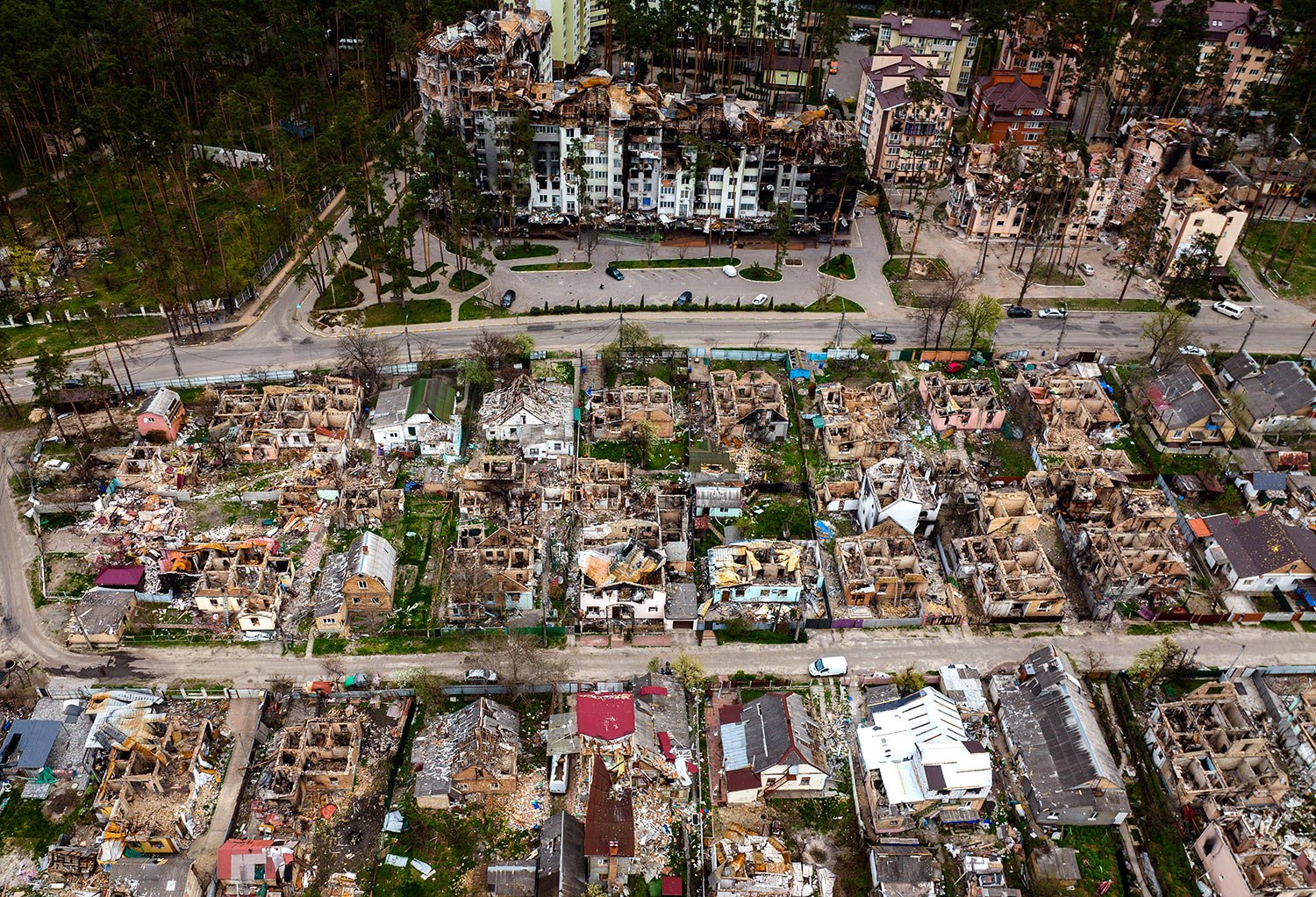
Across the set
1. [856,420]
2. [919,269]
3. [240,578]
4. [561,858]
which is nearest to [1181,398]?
[856,420]

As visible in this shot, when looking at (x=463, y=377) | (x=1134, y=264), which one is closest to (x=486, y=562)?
(x=463, y=377)

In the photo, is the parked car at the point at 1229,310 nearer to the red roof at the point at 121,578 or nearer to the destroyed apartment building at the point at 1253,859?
the destroyed apartment building at the point at 1253,859

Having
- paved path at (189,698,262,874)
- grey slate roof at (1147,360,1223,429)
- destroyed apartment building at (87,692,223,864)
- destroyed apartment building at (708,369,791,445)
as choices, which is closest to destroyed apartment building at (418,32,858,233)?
destroyed apartment building at (708,369,791,445)

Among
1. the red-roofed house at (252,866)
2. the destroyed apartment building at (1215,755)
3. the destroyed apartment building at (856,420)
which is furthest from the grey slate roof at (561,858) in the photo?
the destroyed apartment building at (856,420)

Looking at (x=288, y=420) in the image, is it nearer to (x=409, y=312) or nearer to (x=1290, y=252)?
(x=409, y=312)

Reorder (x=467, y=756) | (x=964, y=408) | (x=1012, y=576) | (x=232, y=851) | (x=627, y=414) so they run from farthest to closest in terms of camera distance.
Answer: (x=964, y=408) → (x=627, y=414) → (x=1012, y=576) → (x=467, y=756) → (x=232, y=851)

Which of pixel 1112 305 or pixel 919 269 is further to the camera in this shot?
pixel 919 269
